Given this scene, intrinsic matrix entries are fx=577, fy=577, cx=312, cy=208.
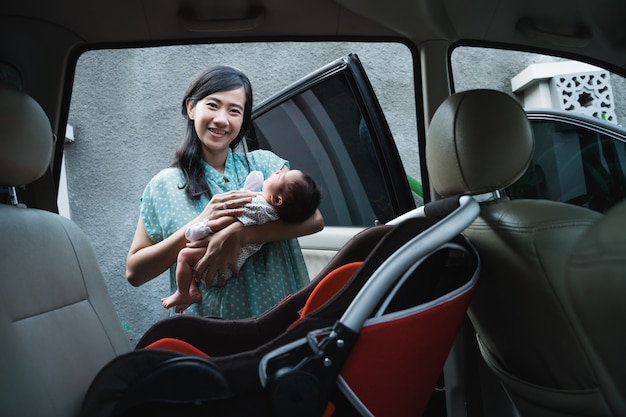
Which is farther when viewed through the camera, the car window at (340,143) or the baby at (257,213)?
the car window at (340,143)

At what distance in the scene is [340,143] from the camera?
2.81 m

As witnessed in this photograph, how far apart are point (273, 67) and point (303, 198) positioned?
3.84 meters

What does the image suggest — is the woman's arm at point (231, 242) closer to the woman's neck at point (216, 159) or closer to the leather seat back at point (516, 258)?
the woman's neck at point (216, 159)

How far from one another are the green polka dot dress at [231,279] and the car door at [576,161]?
1277mm

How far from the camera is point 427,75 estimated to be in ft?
6.81

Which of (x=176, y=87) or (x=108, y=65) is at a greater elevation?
(x=108, y=65)

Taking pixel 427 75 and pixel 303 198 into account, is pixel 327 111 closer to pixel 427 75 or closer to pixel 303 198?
pixel 427 75

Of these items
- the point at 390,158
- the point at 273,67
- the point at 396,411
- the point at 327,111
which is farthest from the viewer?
the point at 273,67

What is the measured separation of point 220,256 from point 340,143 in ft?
4.14

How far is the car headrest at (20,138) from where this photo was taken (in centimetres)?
137

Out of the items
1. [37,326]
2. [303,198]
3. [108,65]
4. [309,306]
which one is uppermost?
[108,65]

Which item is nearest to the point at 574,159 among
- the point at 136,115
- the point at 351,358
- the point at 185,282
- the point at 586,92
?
the point at 185,282

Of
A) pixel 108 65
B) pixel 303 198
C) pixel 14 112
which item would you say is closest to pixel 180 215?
pixel 303 198

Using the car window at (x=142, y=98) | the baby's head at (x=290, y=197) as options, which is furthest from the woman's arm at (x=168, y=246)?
the car window at (x=142, y=98)
